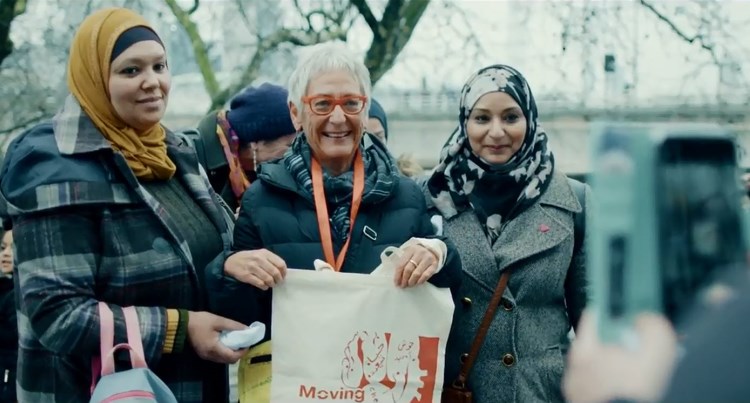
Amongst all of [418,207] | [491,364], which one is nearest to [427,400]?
[491,364]

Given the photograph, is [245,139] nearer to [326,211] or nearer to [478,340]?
[326,211]

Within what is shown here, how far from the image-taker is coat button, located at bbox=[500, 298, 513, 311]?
3.59 m

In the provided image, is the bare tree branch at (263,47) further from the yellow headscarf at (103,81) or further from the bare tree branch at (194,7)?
the yellow headscarf at (103,81)

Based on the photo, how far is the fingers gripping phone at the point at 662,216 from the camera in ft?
4.79

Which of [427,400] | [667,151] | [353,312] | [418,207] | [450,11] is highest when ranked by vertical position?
[450,11]

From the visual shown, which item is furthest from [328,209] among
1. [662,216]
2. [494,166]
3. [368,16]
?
[368,16]

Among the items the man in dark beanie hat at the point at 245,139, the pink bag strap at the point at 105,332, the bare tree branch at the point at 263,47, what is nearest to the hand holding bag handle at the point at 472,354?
the pink bag strap at the point at 105,332

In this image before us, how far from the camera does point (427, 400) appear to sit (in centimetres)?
333

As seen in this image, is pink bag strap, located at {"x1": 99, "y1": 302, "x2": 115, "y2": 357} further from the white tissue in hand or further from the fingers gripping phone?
the fingers gripping phone

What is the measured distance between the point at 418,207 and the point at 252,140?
1.43 meters

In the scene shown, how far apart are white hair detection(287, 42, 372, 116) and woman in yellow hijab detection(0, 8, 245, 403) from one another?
0.44m

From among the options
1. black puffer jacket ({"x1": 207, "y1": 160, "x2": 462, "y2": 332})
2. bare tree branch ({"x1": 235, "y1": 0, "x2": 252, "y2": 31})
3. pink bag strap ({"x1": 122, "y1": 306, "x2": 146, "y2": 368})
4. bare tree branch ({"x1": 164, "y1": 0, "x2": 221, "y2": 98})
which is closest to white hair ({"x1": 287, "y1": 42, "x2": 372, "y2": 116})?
black puffer jacket ({"x1": 207, "y1": 160, "x2": 462, "y2": 332})

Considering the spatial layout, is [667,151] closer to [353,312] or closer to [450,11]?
[353,312]

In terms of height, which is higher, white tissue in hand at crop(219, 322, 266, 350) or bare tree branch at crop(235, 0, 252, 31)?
bare tree branch at crop(235, 0, 252, 31)
